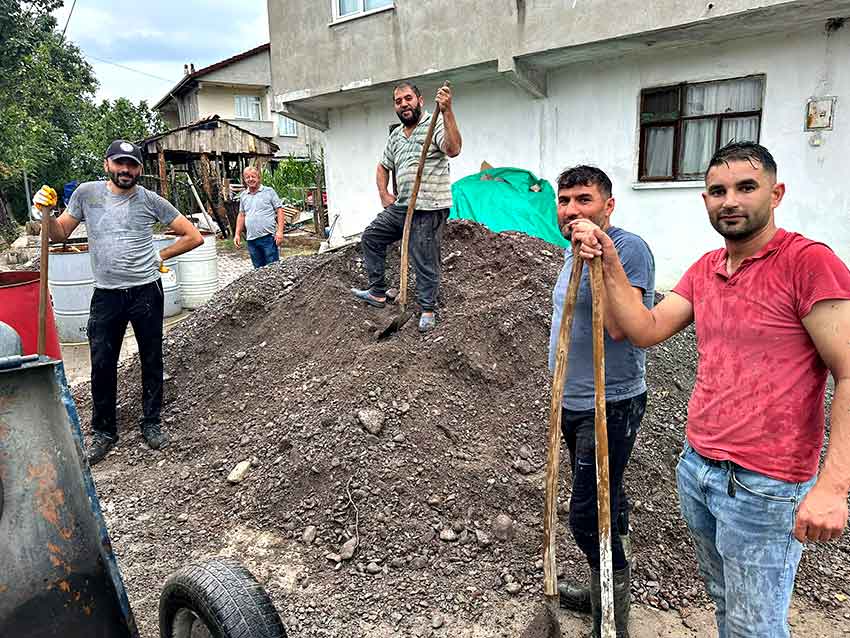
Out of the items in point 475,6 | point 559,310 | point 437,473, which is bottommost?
point 437,473

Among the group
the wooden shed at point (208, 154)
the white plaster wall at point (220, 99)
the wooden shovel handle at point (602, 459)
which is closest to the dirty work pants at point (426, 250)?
the wooden shovel handle at point (602, 459)

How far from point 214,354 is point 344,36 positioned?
7.39 metres

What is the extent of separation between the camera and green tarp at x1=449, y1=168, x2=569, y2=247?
7422mm

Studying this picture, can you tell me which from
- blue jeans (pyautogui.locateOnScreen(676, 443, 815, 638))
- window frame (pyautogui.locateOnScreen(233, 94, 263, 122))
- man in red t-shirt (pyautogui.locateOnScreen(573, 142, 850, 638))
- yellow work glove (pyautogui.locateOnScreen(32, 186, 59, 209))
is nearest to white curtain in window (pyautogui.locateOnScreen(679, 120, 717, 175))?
man in red t-shirt (pyautogui.locateOnScreen(573, 142, 850, 638))

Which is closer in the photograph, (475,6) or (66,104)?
(475,6)

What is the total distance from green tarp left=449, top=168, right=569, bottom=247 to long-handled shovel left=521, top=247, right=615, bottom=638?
5.37m

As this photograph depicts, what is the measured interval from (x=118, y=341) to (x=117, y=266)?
1.75 feet

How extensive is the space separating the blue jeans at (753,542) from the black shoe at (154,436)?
365 cm

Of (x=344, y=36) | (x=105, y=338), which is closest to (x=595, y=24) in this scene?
(x=344, y=36)

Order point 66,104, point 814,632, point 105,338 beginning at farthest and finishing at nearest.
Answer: point 66,104, point 105,338, point 814,632

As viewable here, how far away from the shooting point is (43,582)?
1588 mm

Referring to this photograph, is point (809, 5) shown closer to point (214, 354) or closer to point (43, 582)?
point (214, 354)

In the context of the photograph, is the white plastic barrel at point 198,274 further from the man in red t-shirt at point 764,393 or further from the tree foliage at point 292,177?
the tree foliage at point 292,177

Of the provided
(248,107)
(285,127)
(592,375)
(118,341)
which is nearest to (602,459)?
(592,375)
